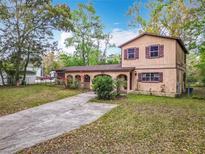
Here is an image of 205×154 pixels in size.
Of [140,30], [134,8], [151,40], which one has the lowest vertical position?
[151,40]

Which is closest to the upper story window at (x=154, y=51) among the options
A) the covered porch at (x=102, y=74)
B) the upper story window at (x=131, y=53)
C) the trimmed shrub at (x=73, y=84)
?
the upper story window at (x=131, y=53)

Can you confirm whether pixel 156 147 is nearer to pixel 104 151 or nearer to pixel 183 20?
pixel 104 151

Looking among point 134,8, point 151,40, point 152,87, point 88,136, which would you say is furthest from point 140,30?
point 88,136

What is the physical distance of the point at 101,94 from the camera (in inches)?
604

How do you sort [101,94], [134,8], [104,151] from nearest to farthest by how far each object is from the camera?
[104,151]
[101,94]
[134,8]

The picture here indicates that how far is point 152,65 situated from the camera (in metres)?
18.9

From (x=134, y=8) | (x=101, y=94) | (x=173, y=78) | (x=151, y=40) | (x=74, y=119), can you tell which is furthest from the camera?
(x=134, y=8)

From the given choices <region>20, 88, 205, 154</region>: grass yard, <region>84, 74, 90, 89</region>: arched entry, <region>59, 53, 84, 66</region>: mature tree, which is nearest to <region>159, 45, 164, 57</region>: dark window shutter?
<region>84, 74, 90, 89</region>: arched entry

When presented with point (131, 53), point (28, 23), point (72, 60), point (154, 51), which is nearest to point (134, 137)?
point (154, 51)

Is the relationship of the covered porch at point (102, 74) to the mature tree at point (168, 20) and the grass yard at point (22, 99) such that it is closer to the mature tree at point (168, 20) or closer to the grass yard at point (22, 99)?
the grass yard at point (22, 99)

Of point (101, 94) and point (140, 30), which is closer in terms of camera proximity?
point (101, 94)

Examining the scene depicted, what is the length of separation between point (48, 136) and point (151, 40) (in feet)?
50.5

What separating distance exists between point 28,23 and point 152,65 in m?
17.0

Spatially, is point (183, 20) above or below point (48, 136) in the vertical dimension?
above
